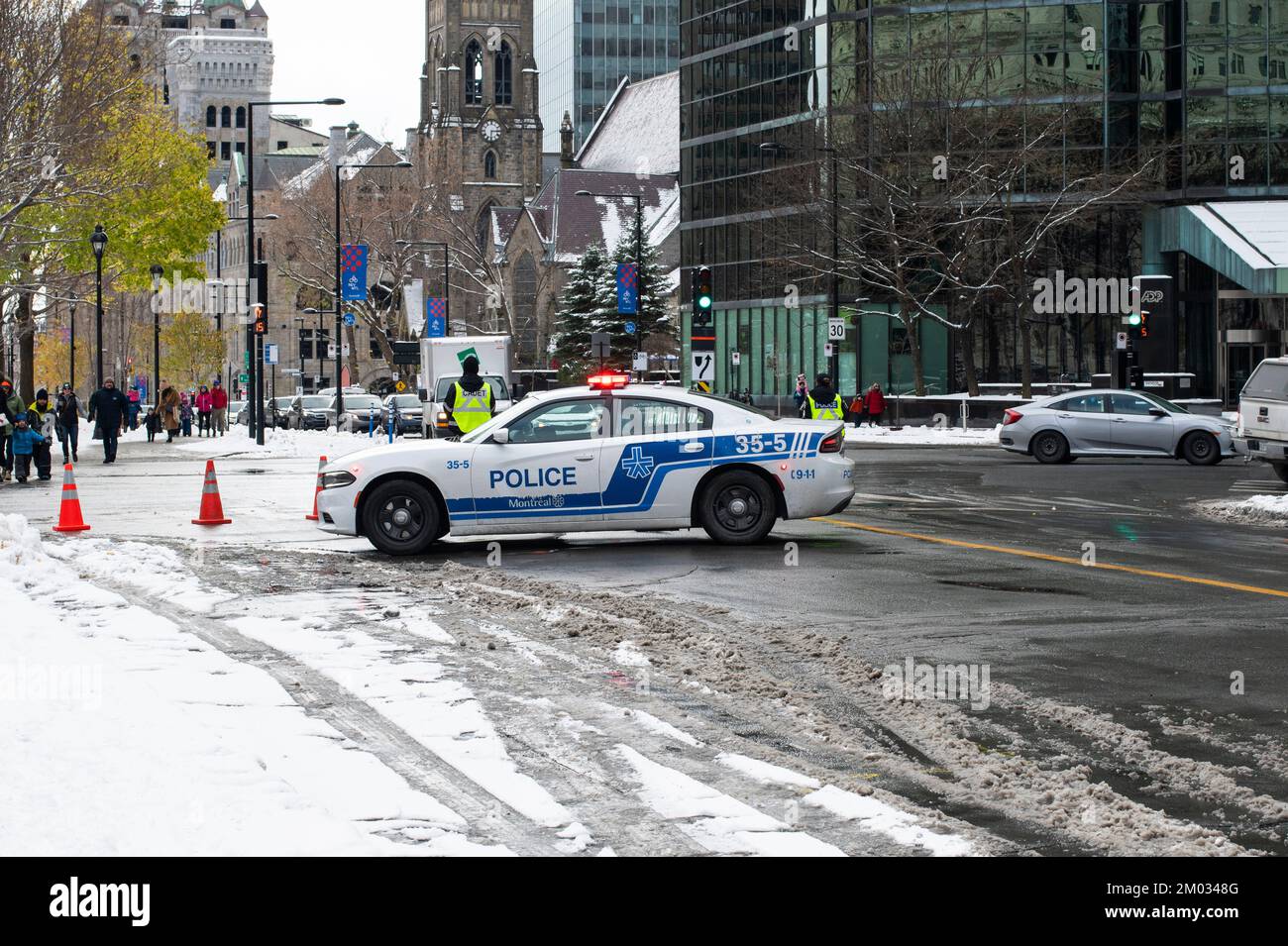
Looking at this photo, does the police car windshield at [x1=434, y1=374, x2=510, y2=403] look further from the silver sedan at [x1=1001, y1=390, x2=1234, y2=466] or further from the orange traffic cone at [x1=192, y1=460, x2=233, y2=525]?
the orange traffic cone at [x1=192, y1=460, x2=233, y2=525]

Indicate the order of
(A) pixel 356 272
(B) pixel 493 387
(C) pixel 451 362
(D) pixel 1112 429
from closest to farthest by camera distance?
(D) pixel 1112 429 < (B) pixel 493 387 < (C) pixel 451 362 < (A) pixel 356 272

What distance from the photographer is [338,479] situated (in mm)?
16688

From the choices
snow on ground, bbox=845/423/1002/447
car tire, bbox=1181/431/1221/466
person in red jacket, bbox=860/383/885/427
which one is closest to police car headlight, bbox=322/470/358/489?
car tire, bbox=1181/431/1221/466

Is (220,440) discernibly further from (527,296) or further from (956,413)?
(527,296)

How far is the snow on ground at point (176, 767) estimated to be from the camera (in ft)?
19.4

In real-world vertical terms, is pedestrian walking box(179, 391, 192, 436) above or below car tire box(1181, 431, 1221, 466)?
above

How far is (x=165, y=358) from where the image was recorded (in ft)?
366

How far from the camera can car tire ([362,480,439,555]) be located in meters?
16.5

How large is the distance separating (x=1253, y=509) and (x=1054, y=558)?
659 cm

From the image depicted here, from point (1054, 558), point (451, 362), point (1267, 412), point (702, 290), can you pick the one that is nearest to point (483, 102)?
point (451, 362)

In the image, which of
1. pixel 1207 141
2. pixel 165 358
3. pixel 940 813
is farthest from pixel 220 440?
pixel 165 358

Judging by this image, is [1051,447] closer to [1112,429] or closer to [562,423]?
[1112,429]

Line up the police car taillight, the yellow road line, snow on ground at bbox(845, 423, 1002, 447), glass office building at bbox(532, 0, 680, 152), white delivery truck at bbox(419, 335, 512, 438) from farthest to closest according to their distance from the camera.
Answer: glass office building at bbox(532, 0, 680, 152) → white delivery truck at bbox(419, 335, 512, 438) → snow on ground at bbox(845, 423, 1002, 447) → the police car taillight → the yellow road line

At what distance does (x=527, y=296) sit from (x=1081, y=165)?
263 feet
